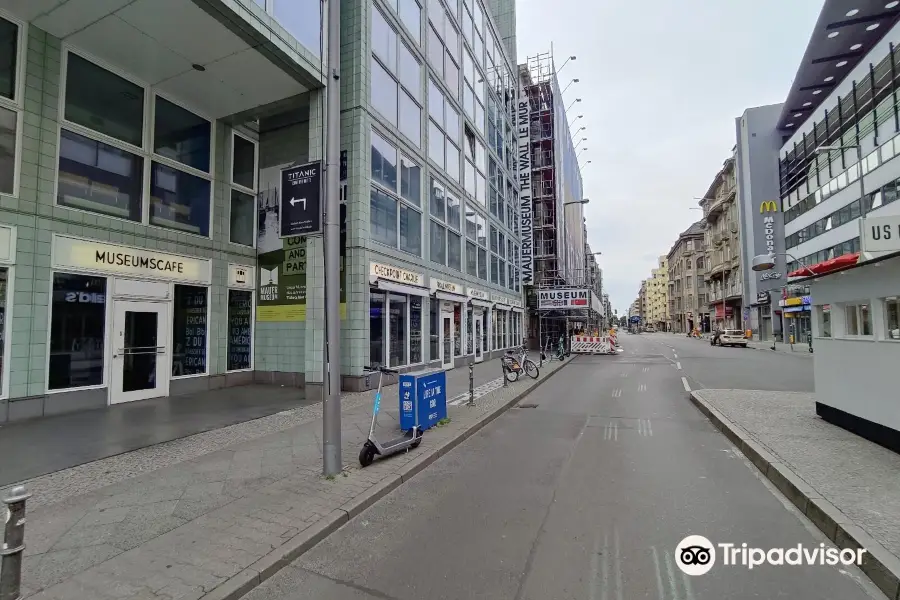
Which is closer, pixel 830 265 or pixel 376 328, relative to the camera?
pixel 830 265

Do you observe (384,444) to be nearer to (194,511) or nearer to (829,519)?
(194,511)

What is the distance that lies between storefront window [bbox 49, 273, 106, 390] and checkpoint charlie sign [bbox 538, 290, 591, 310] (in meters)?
24.4

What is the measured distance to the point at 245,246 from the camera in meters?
13.3

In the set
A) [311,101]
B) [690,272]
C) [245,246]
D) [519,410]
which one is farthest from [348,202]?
[690,272]

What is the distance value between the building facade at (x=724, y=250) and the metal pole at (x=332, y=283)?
57.7 metres

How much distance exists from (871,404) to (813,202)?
126 ft

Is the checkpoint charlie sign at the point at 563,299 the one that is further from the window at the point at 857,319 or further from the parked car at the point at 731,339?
the window at the point at 857,319

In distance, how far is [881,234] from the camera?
586 centimetres

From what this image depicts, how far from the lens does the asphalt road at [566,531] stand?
3.17 metres

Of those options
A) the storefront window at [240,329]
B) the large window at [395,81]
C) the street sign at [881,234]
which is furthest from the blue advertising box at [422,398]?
the large window at [395,81]

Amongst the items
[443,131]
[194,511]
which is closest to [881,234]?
[194,511]

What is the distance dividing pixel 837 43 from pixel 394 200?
103 feet

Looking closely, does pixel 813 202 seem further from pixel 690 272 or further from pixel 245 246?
pixel 690 272

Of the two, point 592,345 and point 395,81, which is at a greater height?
point 395,81
